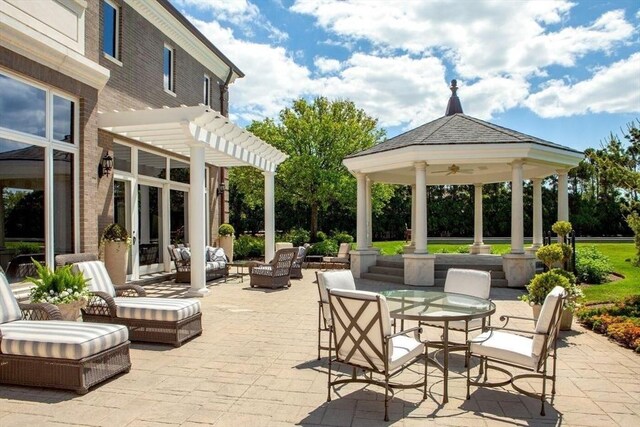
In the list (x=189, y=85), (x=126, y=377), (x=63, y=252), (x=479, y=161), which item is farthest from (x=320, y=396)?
(x=189, y=85)

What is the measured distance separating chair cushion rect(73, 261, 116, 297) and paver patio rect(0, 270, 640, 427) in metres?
1.22

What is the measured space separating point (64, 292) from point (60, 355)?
1.88 m

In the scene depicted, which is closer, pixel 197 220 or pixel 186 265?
pixel 197 220

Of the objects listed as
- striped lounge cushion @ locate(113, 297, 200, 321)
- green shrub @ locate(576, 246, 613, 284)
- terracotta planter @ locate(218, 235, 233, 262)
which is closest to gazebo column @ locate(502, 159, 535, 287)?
green shrub @ locate(576, 246, 613, 284)

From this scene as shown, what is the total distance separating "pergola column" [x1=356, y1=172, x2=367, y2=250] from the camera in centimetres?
1432

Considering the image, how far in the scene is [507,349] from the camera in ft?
14.3

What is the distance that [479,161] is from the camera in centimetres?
1199

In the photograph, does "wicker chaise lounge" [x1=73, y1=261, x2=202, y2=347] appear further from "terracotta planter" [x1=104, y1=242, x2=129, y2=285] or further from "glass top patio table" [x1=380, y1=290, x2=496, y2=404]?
"terracotta planter" [x1=104, y1=242, x2=129, y2=285]

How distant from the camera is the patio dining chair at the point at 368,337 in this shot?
3928 millimetres

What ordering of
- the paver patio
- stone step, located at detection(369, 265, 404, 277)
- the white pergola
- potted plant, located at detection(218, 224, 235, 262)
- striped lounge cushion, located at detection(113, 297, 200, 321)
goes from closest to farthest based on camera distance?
the paver patio, striped lounge cushion, located at detection(113, 297, 200, 321), the white pergola, stone step, located at detection(369, 265, 404, 277), potted plant, located at detection(218, 224, 235, 262)

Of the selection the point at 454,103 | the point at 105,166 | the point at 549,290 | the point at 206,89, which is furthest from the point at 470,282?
→ the point at 206,89

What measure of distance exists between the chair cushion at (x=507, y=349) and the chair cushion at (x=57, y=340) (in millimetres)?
3831

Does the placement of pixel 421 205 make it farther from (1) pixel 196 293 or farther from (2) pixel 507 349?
(2) pixel 507 349

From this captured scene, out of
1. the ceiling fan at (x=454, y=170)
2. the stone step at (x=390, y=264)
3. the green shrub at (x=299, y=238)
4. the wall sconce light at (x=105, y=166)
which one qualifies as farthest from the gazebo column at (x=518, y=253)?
the green shrub at (x=299, y=238)
